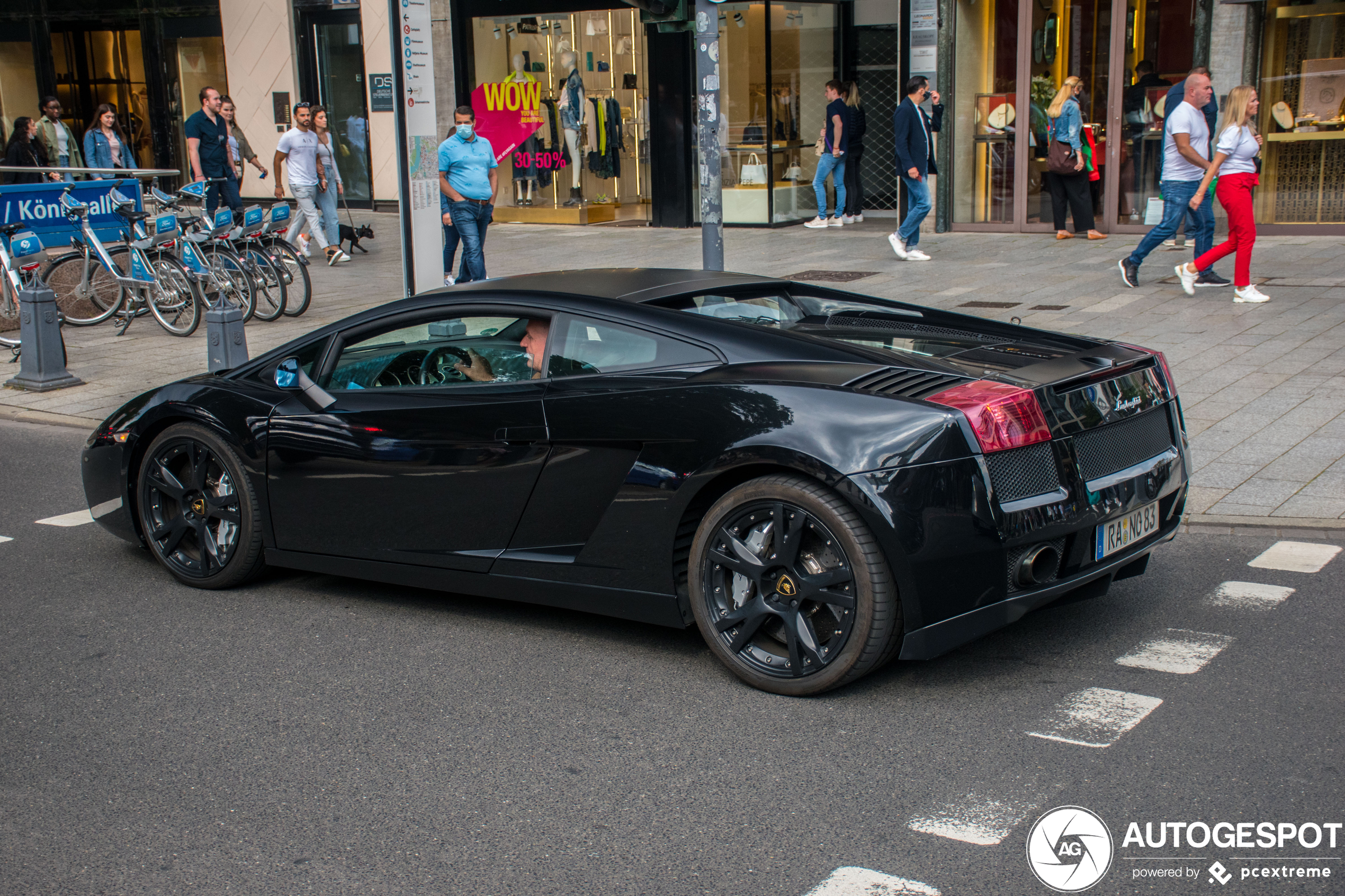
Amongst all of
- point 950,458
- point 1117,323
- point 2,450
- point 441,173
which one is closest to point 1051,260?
point 1117,323

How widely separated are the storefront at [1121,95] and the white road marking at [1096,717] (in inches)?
525

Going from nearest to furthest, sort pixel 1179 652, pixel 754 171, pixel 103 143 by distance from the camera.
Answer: pixel 1179 652
pixel 103 143
pixel 754 171

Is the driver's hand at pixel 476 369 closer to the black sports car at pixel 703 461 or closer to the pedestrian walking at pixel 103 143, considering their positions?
the black sports car at pixel 703 461

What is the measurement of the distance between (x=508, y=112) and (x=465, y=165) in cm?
895

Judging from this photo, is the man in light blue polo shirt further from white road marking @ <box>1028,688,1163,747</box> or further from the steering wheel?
white road marking @ <box>1028,688,1163,747</box>

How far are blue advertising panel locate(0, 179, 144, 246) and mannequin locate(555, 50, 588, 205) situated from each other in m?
8.25

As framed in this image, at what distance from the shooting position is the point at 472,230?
1334cm

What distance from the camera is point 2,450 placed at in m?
8.65

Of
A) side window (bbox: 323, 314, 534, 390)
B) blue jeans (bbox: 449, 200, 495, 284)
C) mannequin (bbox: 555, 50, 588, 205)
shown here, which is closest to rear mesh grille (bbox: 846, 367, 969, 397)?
side window (bbox: 323, 314, 534, 390)

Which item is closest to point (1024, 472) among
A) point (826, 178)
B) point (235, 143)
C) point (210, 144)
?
point (210, 144)

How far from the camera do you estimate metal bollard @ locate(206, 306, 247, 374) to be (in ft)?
31.9

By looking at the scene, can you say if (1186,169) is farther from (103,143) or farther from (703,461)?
(103,143)

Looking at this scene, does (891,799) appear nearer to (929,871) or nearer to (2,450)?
(929,871)

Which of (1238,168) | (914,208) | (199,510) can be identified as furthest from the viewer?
(914,208)
